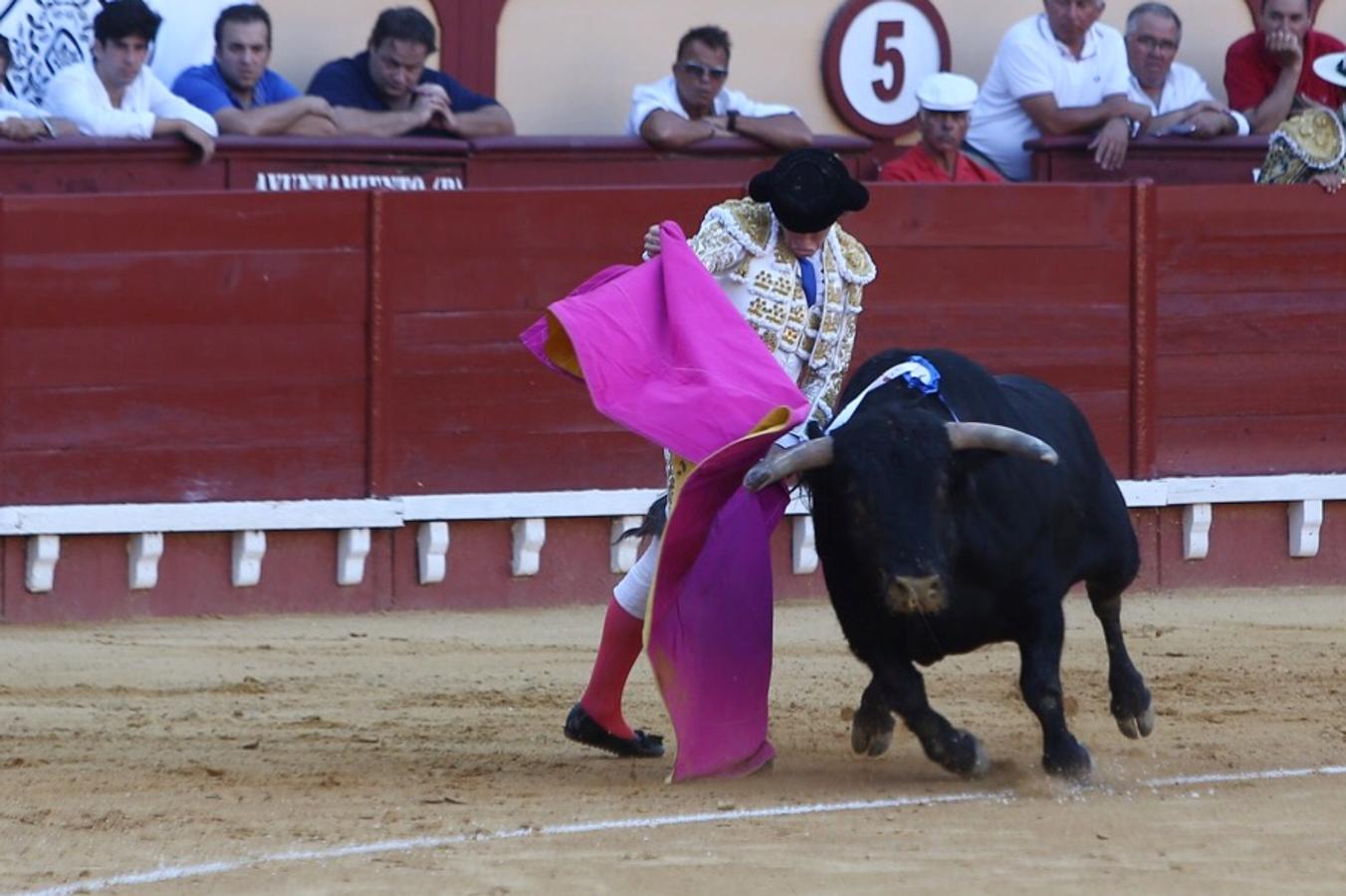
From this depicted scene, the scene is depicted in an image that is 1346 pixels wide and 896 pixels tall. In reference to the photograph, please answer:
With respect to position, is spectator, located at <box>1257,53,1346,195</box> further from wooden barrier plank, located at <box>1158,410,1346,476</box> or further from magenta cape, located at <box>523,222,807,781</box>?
magenta cape, located at <box>523,222,807,781</box>

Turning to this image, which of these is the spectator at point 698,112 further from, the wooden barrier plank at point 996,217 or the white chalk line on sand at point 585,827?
the white chalk line on sand at point 585,827

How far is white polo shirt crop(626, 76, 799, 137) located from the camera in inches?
310

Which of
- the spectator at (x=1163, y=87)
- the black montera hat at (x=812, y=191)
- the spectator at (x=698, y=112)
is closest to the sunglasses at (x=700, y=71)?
the spectator at (x=698, y=112)

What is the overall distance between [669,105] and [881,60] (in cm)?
118

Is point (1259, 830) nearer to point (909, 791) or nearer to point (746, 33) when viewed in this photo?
point (909, 791)

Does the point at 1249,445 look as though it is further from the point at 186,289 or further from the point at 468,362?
the point at 186,289

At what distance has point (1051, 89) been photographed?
8.22m

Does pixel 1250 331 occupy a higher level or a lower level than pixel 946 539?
higher

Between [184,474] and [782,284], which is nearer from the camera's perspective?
[782,284]

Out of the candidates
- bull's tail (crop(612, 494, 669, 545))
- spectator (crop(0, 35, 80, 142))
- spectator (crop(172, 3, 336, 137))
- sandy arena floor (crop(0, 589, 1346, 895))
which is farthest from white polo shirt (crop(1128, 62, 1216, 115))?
bull's tail (crop(612, 494, 669, 545))

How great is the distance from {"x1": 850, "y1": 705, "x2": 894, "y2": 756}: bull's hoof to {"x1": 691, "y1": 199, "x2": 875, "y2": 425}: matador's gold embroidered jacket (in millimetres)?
564

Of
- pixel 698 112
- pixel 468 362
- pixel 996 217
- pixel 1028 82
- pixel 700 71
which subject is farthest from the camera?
pixel 1028 82

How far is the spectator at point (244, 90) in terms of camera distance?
733cm

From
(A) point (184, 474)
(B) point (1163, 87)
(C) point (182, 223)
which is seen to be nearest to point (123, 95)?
(C) point (182, 223)
